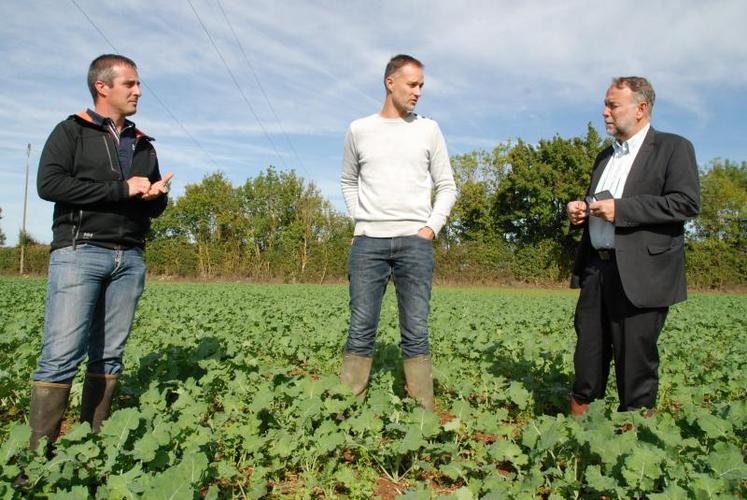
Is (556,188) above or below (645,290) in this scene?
above

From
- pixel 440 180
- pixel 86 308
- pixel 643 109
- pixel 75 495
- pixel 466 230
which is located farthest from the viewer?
pixel 466 230

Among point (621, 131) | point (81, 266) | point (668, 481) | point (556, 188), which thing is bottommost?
point (668, 481)

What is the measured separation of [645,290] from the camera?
2.87m

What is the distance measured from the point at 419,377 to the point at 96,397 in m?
1.99

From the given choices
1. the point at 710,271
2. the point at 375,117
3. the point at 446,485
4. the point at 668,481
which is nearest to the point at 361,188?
the point at 375,117

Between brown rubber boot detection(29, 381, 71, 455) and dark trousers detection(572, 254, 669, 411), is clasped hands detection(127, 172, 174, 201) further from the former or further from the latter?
dark trousers detection(572, 254, 669, 411)

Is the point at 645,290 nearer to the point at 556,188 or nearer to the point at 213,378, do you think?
the point at 213,378

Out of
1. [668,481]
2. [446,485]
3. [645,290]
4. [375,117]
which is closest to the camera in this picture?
[668,481]

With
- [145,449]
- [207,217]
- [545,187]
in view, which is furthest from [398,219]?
[207,217]

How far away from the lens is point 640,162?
3.05 m

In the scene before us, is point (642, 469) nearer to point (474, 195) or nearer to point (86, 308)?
point (86, 308)

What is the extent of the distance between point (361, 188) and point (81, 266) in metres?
1.72

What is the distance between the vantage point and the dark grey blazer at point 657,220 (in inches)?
111

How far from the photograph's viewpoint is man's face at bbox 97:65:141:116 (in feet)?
9.38
